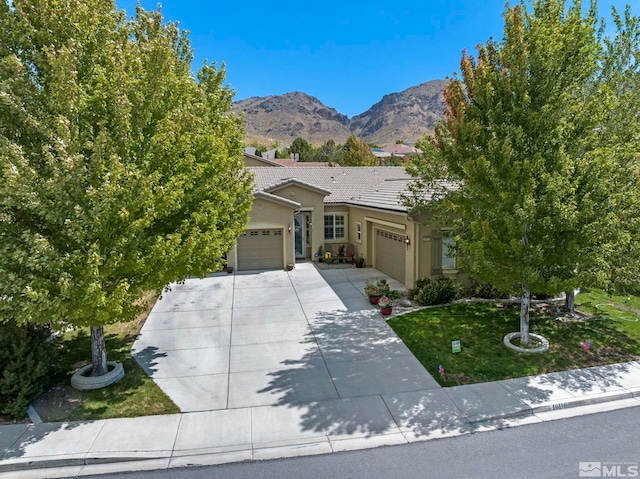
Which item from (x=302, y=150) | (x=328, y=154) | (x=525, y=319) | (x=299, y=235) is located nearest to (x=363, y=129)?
(x=328, y=154)

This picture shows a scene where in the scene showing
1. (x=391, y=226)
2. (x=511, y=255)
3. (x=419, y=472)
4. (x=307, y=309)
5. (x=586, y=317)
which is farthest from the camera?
(x=391, y=226)

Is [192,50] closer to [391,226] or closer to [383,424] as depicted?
[391,226]

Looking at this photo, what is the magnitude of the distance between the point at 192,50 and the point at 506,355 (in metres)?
12.6

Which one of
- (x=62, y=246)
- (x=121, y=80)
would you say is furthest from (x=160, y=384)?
(x=121, y=80)

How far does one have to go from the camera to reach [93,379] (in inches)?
333

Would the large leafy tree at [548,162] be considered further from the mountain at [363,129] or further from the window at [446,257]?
the mountain at [363,129]

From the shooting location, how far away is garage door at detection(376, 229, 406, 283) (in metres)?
16.8

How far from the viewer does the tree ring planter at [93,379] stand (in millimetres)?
8391

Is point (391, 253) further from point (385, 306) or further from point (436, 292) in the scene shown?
point (385, 306)

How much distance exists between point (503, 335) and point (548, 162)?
4.75 meters

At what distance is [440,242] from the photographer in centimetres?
1529

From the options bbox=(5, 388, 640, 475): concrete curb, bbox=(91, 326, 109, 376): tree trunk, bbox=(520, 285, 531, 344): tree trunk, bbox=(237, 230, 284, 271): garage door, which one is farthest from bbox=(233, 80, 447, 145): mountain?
bbox=(5, 388, 640, 475): concrete curb

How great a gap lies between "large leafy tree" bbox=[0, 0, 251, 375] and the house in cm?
862

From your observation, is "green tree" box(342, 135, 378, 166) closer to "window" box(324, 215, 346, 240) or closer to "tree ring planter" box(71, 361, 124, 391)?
"window" box(324, 215, 346, 240)
